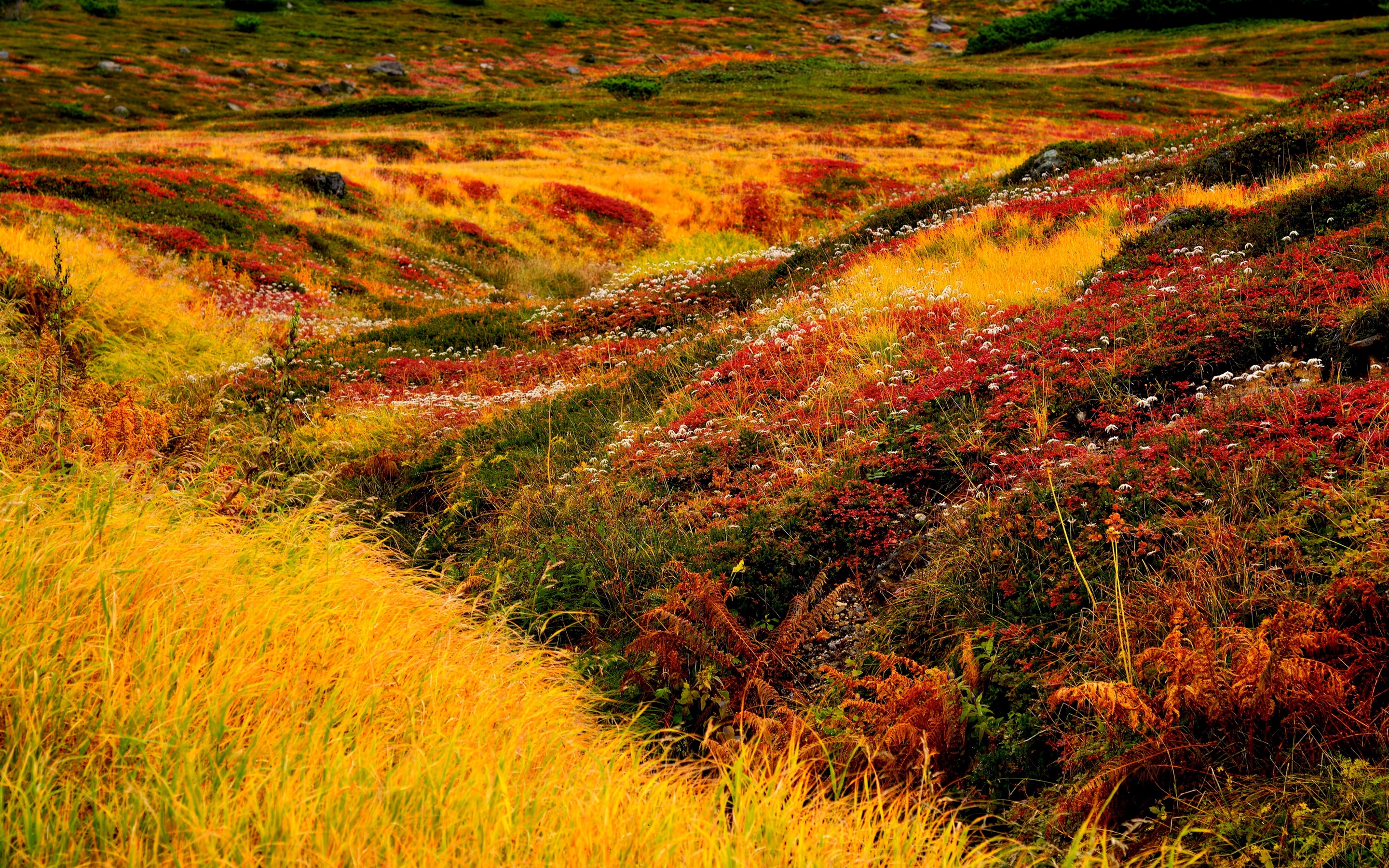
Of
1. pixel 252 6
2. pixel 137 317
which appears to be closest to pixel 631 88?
pixel 252 6

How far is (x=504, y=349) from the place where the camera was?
539 inches

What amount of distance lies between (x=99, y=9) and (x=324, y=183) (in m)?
75.2

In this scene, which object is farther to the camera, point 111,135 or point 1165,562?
point 111,135

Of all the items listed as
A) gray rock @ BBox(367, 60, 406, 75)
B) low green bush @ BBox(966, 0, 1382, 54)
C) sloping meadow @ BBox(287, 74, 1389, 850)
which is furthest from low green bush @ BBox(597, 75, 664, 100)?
sloping meadow @ BBox(287, 74, 1389, 850)

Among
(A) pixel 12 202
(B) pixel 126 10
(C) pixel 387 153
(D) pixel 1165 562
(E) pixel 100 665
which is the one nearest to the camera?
(E) pixel 100 665

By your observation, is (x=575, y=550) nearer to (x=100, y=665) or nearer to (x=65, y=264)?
(x=100, y=665)

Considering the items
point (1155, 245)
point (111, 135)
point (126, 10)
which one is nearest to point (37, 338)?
point (1155, 245)

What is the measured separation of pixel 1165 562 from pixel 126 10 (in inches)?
4128

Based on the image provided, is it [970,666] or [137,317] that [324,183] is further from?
[970,666]

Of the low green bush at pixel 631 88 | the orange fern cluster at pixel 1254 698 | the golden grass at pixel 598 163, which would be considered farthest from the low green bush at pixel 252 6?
Answer: the orange fern cluster at pixel 1254 698

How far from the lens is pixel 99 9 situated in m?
76.9

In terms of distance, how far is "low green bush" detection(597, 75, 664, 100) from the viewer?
6181cm

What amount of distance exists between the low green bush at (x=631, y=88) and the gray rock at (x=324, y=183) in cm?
3912

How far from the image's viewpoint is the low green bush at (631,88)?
61812 mm
